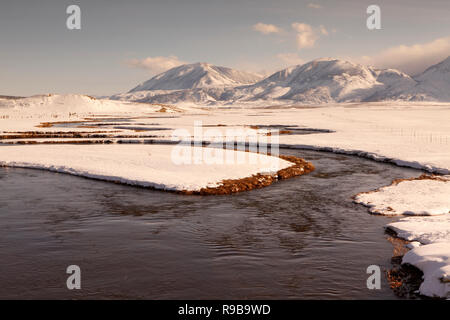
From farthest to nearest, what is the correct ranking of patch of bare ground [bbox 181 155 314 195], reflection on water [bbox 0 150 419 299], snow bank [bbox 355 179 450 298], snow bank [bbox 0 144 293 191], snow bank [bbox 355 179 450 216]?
1. snow bank [bbox 0 144 293 191]
2. patch of bare ground [bbox 181 155 314 195]
3. snow bank [bbox 355 179 450 216]
4. reflection on water [bbox 0 150 419 299]
5. snow bank [bbox 355 179 450 298]

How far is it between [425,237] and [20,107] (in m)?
161

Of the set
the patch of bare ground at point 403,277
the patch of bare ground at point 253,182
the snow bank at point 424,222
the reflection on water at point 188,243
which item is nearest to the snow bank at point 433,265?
the snow bank at point 424,222

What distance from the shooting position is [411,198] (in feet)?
63.5

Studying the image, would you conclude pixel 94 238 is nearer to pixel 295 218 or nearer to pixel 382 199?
pixel 295 218

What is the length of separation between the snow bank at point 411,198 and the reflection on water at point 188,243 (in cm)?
102

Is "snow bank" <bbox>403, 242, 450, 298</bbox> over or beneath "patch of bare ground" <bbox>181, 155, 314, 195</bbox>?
beneath

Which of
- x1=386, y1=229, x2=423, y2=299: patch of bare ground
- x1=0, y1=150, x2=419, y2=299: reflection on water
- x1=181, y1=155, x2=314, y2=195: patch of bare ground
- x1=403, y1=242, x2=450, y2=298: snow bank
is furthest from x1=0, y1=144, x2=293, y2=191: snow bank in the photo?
x1=403, y1=242, x2=450, y2=298: snow bank

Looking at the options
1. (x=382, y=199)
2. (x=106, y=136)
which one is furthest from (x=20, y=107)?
(x=382, y=199)

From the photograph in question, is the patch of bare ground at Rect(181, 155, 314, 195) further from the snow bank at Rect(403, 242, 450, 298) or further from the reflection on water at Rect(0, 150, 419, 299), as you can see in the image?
the snow bank at Rect(403, 242, 450, 298)

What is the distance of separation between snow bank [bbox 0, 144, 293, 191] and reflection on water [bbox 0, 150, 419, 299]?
1893 millimetres

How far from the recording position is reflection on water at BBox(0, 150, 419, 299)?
10.6 m

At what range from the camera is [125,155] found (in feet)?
106

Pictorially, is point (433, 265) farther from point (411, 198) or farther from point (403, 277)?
point (411, 198)

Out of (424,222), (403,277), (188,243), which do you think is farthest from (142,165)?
(403,277)
